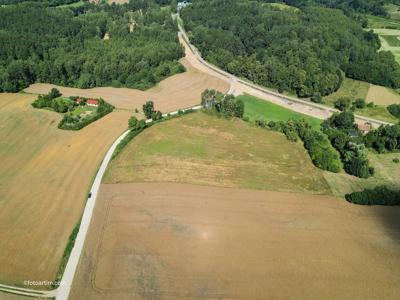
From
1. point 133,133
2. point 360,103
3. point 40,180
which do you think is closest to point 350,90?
point 360,103

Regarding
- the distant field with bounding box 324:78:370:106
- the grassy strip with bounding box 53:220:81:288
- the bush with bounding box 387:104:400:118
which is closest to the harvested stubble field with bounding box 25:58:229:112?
the distant field with bounding box 324:78:370:106

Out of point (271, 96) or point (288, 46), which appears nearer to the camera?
point (271, 96)

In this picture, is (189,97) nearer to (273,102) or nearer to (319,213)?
(273,102)

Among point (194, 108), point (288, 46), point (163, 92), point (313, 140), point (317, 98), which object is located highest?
point (288, 46)

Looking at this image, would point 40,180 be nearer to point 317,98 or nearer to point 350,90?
point 317,98

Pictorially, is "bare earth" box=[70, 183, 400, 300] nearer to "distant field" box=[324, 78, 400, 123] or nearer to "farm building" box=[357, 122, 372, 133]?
"farm building" box=[357, 122, 372, 133]
